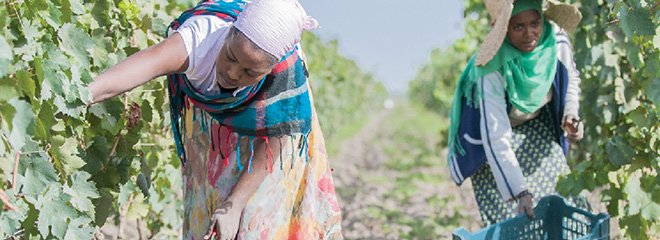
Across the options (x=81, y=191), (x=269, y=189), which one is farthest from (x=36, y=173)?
(x=269, y=189)

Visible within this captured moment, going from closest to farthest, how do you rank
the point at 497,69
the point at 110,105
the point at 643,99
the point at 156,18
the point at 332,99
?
the point at 110,105 < the point at 156,18 < the point at 497,69 < the point at 643,99 < the point at 332,99

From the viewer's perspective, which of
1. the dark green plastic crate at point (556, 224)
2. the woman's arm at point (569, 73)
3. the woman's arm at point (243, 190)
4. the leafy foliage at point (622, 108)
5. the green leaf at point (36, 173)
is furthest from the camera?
the woman's arm at point (569, 73)

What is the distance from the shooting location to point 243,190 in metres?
2.72

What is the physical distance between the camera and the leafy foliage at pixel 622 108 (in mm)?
3129

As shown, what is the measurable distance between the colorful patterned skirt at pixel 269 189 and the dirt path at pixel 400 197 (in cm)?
330

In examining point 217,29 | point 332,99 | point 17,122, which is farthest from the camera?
point 332,99

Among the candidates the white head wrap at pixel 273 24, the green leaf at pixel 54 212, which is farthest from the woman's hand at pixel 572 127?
the green leaf at pixel 54 212

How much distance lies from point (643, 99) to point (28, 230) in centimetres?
305

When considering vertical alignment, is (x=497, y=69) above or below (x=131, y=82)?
below

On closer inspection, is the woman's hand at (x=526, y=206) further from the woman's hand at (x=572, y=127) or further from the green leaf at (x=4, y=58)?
the green leaf at (x=4, y=58)

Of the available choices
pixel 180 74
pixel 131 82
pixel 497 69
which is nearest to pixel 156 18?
pixel 180 74

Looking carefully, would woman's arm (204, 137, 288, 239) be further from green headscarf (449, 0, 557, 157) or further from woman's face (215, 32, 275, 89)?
green headscarf (449, 0, 557, 157)

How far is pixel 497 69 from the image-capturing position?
3.73 meters

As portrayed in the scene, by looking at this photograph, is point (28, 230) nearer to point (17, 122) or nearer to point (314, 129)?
point (17, 122)
